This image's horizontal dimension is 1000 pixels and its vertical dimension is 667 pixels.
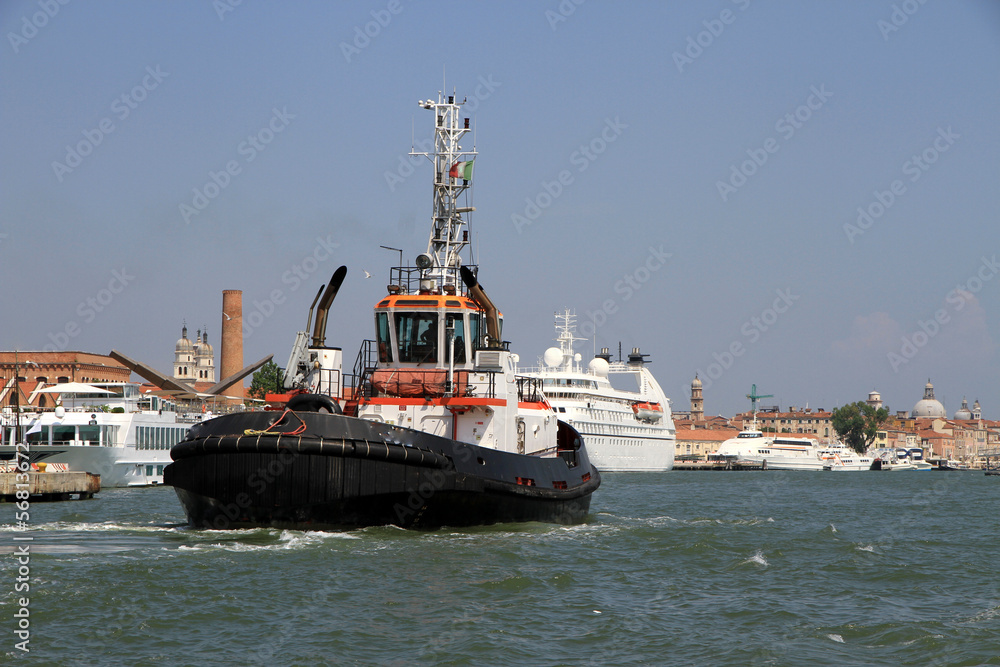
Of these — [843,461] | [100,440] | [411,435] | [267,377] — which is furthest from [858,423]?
[411,435]

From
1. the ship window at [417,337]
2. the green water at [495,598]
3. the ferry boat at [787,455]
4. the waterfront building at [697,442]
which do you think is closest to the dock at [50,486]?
the green water at [495,598]

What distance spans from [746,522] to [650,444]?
247 feet

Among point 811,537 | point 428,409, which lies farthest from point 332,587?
point 811,537

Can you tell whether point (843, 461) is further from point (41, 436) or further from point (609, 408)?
point (41, 436)

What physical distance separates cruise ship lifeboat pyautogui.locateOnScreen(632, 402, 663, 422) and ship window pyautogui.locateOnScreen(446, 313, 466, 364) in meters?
78.7

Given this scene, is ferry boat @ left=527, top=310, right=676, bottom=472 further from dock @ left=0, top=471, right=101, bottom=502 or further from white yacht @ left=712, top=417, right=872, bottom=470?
dock @ left=0, top=471, right=101, bottom=502

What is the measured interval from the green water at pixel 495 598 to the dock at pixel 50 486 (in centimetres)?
935

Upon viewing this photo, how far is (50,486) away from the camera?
34406 millimetres

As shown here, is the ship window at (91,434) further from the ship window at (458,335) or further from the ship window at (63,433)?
the ship window at (458,335)

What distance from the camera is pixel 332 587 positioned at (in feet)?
51.8

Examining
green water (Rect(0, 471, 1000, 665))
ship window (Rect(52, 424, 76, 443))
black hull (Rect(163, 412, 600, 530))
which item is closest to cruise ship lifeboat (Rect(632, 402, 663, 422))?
ship window (Rect(52, 424, 76, 443))

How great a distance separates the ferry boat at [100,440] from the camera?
149 ft

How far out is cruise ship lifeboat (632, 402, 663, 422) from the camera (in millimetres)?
102938

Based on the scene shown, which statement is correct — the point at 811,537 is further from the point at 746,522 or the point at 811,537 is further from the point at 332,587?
the point at 332,587
